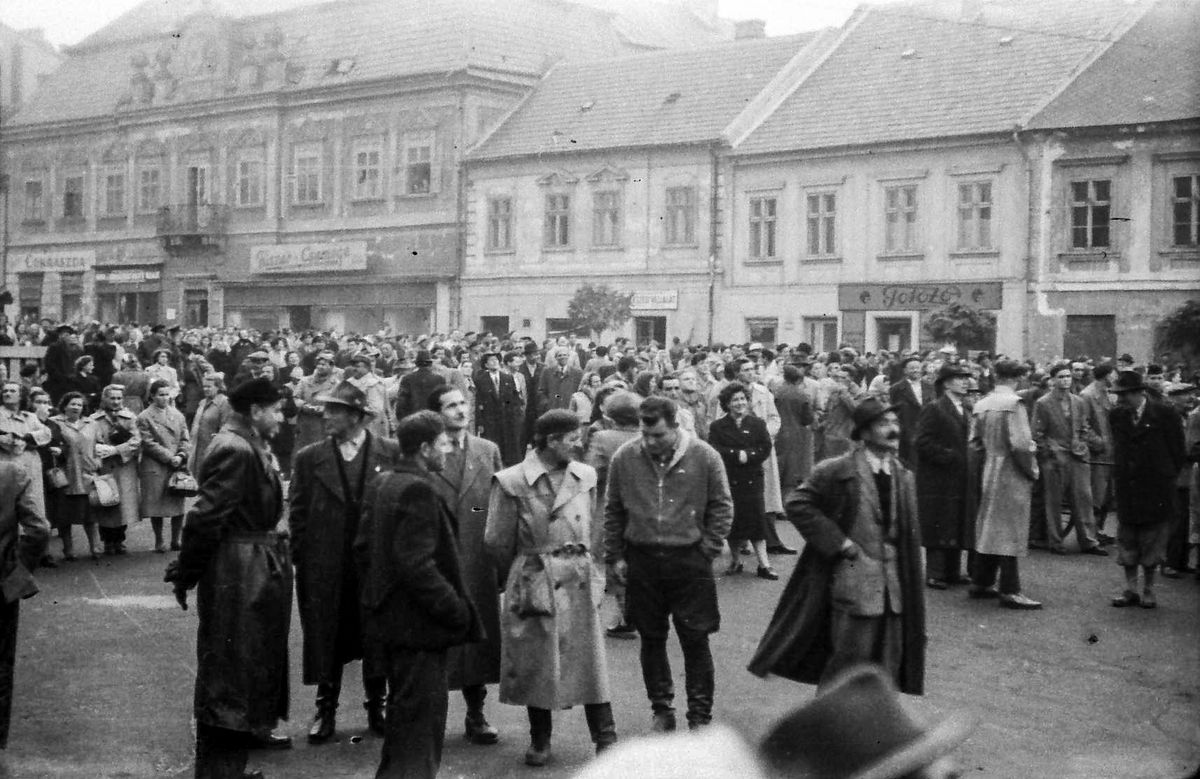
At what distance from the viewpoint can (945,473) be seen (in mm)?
12758

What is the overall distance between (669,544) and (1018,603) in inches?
192

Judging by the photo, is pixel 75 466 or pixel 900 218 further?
pixel 900 218

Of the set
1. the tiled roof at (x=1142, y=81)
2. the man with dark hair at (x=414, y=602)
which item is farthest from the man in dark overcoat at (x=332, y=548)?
the tiled roof at (x=1142, y=81)

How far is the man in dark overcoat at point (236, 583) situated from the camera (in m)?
6.88

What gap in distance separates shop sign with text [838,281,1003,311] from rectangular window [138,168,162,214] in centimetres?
2570

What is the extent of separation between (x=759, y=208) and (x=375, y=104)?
13751 mm

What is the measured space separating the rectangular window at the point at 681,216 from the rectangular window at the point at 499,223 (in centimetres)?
545

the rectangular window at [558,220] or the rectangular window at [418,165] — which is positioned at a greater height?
the rectangular window at [418,165]

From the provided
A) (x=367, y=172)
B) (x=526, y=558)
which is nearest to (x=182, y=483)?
(x=526, y=558)

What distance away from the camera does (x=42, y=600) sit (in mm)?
11938

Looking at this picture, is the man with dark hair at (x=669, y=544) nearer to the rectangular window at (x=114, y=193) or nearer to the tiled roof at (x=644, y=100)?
the tiled roof at (x=644, y=100)

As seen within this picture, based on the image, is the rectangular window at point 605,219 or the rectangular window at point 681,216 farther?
the rectangular window at point 605,219

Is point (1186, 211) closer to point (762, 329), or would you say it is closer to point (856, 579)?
point (762, 329)

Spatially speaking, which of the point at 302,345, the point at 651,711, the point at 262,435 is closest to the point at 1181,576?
the point at 651,711
